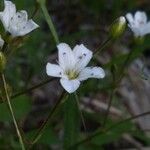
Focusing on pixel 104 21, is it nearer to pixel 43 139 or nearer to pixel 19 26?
pixel 43 139

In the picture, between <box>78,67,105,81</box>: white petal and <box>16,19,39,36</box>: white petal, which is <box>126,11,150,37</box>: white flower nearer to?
<box>78,67,105,81</box>: white petal

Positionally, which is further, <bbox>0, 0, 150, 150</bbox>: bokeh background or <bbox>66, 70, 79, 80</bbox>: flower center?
<bbox>0, 0, 150, 150</bbox>: bokeh background

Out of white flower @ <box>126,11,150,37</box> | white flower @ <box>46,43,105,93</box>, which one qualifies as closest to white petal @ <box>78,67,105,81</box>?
white flower @ <box>46,43,105,93</box>

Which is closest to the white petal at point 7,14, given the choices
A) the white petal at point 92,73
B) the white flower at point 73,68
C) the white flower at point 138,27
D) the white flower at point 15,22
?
the white flower at point 15,22

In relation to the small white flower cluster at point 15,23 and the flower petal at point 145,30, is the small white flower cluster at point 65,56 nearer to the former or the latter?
the small white flower cluster at point 15,23

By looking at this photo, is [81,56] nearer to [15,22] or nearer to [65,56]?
[65,56]
